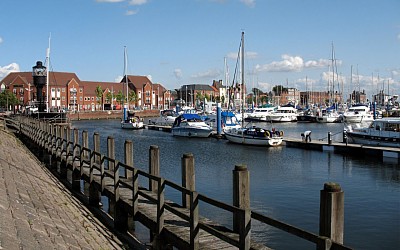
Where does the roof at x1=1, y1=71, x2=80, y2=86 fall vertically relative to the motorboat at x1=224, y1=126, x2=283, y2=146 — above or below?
above

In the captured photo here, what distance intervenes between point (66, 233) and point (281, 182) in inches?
810

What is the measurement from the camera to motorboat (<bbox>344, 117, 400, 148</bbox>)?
4378cm

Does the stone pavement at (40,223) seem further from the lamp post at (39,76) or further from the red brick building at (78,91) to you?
the red brick building at (78,91)

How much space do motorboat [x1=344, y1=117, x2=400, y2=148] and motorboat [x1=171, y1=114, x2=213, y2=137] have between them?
78.9 ft

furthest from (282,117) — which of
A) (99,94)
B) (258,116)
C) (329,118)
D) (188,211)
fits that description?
(188,211)

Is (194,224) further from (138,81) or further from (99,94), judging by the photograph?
(138,81)

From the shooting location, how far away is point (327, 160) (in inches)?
1610

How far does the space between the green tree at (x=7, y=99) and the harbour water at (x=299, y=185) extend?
100127 millimetres

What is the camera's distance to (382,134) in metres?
44.9

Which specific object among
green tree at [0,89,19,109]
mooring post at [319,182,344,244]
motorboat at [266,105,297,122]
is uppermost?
green tree at [0,89,19,109]

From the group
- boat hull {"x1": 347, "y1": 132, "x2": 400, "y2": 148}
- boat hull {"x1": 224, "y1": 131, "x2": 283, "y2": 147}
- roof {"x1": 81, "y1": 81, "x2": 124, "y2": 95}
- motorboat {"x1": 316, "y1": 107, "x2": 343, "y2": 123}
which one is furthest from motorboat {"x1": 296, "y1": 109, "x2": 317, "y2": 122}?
roof {"x1": 81, "y1": 81, "x2": 124, "y2": 95}

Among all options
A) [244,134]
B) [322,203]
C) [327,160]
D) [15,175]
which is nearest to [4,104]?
[244,134]

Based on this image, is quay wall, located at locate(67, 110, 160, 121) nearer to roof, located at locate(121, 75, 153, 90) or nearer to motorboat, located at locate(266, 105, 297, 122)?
roof, located at locate(121, 75, 153, 90)

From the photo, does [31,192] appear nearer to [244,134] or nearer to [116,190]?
[116,190]
